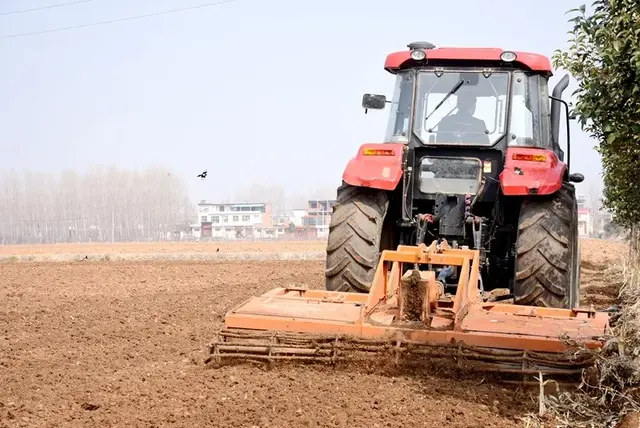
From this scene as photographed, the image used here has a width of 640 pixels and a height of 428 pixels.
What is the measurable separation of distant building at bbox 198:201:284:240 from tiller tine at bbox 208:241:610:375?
82.1 m

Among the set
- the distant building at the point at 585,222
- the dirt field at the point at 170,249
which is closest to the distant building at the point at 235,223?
the distant building at the point at 585,222

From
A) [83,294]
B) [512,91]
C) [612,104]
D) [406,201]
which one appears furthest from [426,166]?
[83,294]

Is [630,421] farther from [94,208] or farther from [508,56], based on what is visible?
[94,208]

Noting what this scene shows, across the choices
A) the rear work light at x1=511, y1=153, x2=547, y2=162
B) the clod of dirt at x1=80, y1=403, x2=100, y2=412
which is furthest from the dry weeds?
the clod of dirt at x1=80, y1=403, x2=100, y2=412

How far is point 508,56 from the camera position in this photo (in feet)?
24.3

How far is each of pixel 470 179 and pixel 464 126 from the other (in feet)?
1.59

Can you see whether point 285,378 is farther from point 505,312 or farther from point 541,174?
point 541,174

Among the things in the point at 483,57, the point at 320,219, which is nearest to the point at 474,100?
the point at 483,57

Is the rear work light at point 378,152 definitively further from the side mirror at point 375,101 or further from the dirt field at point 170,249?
the dirt field at point 170,249

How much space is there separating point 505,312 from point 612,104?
1.64 meters

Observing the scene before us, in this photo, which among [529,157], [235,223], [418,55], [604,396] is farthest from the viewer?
[235,223]

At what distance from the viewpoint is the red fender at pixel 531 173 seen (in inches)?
262

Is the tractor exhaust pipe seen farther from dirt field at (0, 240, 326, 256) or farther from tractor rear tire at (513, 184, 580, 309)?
dirt field at (0, 240, 326, 256)

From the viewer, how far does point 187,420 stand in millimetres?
4703
